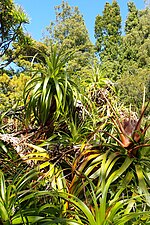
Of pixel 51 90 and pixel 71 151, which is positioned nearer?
pixel 71 151

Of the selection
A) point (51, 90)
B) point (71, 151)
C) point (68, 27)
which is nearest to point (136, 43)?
point (68, 27)

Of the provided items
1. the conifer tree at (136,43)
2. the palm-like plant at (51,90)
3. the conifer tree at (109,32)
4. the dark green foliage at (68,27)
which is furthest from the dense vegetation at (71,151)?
the dark green foliage at (68,27)

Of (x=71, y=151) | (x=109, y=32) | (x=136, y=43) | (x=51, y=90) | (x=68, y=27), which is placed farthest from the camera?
(x=68, y=27)

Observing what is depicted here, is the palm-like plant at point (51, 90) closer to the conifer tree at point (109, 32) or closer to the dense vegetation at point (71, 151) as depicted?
the dense vegetation at point (71, 151)

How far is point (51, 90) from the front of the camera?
158cm

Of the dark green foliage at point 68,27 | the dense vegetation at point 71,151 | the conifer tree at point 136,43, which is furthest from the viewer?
the dark green foliage at point 68,27

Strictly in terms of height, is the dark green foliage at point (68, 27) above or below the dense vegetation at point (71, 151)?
above

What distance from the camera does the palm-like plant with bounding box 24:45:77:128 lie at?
154cm

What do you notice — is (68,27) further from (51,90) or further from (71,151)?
(71,151)

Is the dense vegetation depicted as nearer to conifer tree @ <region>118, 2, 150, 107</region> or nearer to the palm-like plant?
the palm-like plant

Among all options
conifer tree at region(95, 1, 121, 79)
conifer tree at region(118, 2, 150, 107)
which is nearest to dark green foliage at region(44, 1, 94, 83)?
conifer tree at region(95, 1, 121, 79)

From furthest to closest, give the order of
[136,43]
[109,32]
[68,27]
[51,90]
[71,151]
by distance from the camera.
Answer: [68,27] < [109,32] < [136,43] < [51,90] < [71,151]

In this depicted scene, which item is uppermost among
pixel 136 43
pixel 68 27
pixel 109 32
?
pixel 68 27

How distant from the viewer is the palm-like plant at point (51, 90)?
1536mm
